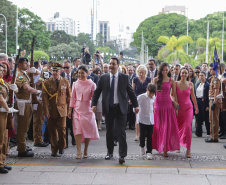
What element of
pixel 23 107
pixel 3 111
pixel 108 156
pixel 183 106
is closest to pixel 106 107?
pixel 108 156

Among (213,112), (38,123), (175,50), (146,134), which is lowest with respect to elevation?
(146,134)

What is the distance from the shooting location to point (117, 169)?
25.1 feet

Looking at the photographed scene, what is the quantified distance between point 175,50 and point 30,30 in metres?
23.9

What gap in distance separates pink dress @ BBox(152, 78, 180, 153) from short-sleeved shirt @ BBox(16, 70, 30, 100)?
113 inches

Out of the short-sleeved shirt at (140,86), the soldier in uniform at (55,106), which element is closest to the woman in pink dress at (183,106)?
the short-sleeved shirt at (140,86)

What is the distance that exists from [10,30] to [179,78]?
193ft

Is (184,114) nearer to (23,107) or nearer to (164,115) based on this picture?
(164,115)

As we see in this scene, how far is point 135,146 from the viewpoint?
34.1 feet

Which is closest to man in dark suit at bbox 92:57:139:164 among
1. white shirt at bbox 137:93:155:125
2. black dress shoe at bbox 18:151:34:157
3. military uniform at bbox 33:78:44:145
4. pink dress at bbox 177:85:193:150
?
white shirt at bbox 137:93:155:125

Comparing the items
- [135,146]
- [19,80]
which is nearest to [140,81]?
[135,146]

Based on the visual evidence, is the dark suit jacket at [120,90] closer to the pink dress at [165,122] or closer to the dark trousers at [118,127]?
the dark trousers at [118,127]

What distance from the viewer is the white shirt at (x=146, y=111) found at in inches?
359

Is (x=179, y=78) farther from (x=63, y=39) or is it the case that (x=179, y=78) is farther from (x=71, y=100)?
(x=63, y=39)

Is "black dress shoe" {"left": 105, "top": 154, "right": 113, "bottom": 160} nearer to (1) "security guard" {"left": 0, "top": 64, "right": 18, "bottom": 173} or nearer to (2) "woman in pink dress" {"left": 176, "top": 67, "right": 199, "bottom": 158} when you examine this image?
(2) "woman in pink dress" {"left": 176, "top": 67, "right": 199, "bottom": 158}
